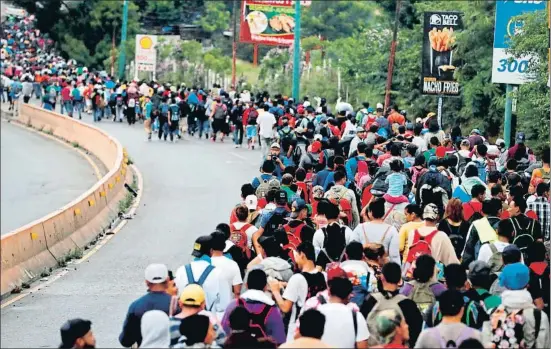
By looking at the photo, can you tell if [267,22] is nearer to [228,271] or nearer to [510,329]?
[228,271]

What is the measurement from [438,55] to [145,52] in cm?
2960

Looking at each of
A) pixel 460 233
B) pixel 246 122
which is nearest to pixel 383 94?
pixel 246 122

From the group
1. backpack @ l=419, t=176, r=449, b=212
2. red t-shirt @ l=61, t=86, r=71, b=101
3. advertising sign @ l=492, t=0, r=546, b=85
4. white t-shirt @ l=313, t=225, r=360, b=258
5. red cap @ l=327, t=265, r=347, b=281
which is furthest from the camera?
red t-shirt @ l=61, t=86, r=71, b=101

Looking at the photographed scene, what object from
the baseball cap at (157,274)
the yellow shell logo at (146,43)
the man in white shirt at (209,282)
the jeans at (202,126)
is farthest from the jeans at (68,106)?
the baseball cap at (157,274)

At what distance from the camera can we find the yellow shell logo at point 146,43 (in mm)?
56606

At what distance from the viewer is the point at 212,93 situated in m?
49.6

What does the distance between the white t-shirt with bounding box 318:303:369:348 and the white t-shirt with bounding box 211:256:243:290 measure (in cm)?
180

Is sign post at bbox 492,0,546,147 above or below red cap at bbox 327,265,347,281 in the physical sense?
above

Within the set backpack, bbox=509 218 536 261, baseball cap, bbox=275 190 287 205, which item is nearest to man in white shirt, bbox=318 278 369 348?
backpack, bbox=509 218 536 261

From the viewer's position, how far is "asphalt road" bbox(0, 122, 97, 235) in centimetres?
3180

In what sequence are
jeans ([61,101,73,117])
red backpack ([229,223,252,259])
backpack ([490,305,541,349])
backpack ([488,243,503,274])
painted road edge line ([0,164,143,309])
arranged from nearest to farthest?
backpack ([490,305,541,349]) < backpack ([488,243,503,274]) < red backpack ([229,223,252,259]) < painted road edge line ([0,164,143,309]) < jeans ([61,101,73,117])

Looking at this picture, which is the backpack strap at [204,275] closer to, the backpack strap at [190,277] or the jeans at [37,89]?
the backpack strap at [190,277]

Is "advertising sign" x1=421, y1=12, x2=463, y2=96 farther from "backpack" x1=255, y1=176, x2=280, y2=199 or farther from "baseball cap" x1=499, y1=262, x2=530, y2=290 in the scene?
"baseball cap" x1=499, y1=262, x2=530, y2=290

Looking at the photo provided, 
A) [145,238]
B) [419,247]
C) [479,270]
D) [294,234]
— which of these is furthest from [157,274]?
[145,238]
